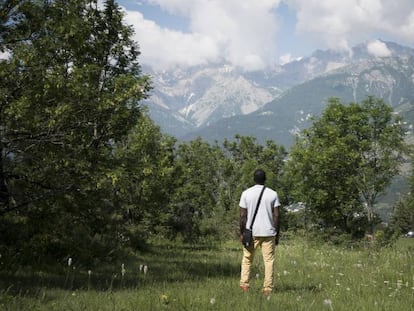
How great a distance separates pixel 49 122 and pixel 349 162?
116ft

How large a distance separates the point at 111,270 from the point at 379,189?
32787 millimetres

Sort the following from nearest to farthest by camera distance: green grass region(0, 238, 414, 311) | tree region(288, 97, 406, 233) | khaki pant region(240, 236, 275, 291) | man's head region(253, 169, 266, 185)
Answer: green grass region(0, 238, 414, 311) → khaki pant region(240, 236, 275, 291) → man's head region(253, 169, 266, 185) → tree region(288, 97, 406, 233)

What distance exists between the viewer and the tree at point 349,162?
39.3 m

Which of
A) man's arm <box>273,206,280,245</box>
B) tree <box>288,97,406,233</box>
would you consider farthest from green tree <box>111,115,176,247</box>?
tree <box>288,97,406,233</box>

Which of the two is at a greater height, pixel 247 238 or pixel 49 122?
pixel 49 122

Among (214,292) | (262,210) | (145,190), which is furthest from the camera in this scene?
(145,190)

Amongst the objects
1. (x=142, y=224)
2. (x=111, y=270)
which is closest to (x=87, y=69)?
(x=111, y=270)

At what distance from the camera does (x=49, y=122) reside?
8430mm

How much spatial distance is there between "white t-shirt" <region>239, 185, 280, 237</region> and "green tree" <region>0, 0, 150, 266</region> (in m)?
2.96

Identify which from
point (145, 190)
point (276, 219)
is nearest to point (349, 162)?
point (145, 190)

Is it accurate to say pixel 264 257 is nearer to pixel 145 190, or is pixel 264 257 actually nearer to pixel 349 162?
pixel 145 190

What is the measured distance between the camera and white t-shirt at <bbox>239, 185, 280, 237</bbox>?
823cm

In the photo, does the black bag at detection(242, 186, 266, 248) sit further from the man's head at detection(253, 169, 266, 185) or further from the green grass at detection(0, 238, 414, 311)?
the green grass at detection(0, 238, 414, 311)

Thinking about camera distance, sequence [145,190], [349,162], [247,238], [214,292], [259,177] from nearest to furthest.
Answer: [214,292]
[247,238]
[259,177]
[145,190]
[349,162]
